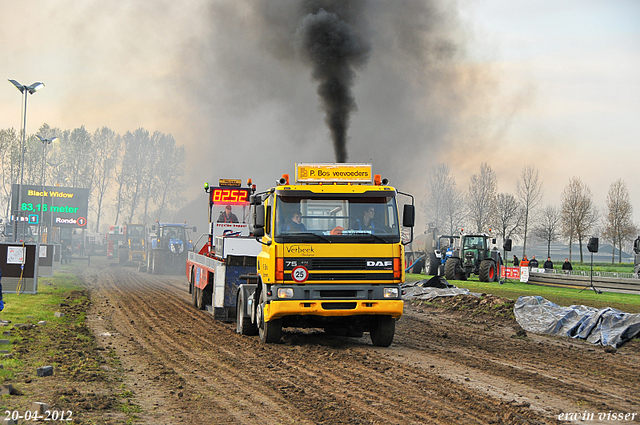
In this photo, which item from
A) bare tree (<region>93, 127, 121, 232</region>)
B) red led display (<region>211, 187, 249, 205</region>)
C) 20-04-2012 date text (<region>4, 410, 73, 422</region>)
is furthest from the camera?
bare tree (<region>93, 127, 121, 232</region>)

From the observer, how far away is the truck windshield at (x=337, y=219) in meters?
9.83

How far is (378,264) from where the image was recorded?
986cm

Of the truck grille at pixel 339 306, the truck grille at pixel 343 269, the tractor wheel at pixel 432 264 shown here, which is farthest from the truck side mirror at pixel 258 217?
the tractor wheel at pixel 432 264

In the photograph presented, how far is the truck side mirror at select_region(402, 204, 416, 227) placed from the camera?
10086 millimetres

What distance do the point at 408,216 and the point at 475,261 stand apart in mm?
22169

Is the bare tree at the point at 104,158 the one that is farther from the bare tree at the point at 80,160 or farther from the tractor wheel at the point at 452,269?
the tractor wheel at the point at 452,269

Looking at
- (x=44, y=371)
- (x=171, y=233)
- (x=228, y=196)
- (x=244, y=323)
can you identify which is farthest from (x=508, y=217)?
(x=44, y=371)

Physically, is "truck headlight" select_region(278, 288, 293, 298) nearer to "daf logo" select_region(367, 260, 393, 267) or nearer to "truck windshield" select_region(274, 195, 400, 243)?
"truck windshield" select_region(274, 195, 400, 243)

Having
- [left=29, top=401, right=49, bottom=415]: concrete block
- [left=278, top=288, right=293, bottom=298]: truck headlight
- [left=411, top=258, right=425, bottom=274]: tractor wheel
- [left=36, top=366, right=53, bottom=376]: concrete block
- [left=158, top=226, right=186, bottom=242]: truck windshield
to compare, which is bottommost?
[left=36, top=366, right=53, bottom=376]: concrete block

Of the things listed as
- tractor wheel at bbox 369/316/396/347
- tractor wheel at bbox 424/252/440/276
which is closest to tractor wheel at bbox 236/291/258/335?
tractor wheel at bbox 369/316/396/347

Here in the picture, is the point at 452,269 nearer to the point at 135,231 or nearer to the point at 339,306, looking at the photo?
the point at 339,306

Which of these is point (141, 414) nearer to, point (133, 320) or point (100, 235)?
point (133, 320)

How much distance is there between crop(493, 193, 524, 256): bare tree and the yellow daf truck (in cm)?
4395

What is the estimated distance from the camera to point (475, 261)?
102 ft
